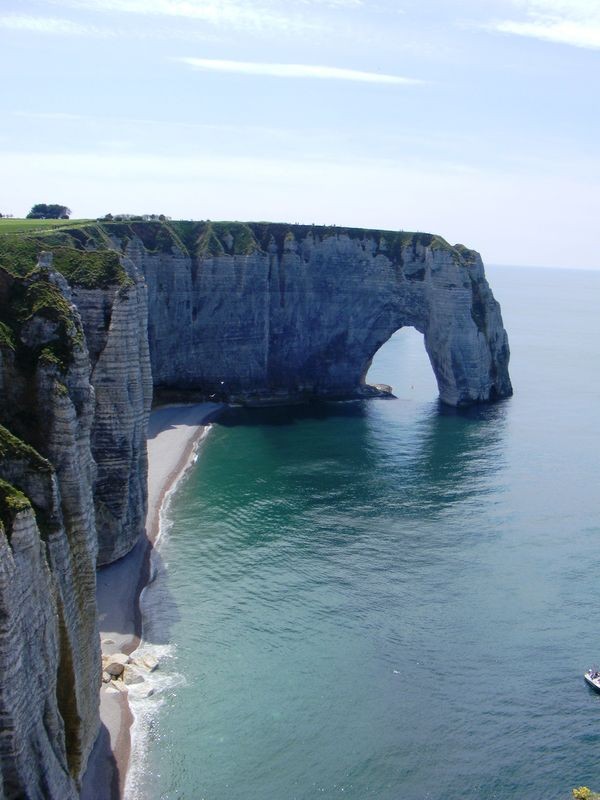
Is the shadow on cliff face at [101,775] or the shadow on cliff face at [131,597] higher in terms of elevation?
the shadow on cliff face at [131,597]

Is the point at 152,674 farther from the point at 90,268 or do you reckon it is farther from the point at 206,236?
the point at 206,236

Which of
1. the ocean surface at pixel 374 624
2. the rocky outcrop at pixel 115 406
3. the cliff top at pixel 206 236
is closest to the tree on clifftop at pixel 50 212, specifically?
the cliff top at pixel 206 236

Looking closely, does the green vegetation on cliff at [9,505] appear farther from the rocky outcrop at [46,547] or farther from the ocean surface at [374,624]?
the ocean surface at [374,624]

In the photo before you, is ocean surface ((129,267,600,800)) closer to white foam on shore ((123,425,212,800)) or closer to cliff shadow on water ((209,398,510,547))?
white foam on shore ((123,425,212,800))

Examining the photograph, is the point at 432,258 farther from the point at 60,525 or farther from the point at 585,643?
the point at 60,525

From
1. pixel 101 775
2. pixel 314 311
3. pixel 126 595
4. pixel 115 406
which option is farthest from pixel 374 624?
pixel 314 311

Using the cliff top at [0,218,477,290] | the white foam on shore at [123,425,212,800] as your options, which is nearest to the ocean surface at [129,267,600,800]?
the white foam on shore at [123,425,212,800]

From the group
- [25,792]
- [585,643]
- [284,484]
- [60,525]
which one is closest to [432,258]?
A: [284,484]
